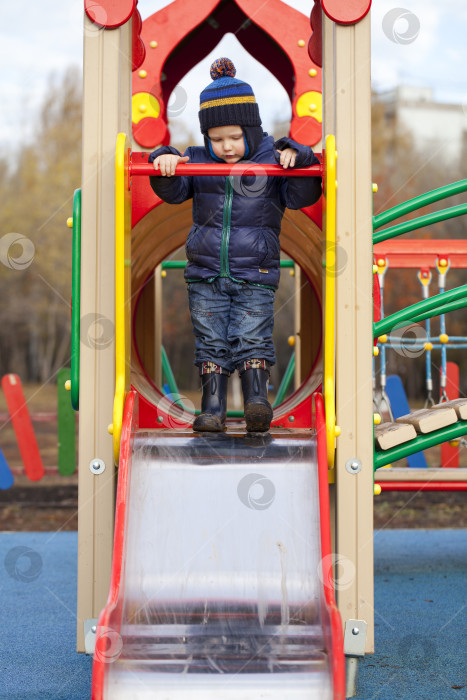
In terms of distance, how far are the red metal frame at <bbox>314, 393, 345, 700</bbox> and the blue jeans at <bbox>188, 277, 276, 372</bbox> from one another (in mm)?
369

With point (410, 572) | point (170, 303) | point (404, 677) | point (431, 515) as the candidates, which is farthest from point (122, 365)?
point (170, 303)

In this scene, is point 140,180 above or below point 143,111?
below

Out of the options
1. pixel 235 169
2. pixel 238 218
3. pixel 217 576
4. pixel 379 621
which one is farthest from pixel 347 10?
pixel 379 621

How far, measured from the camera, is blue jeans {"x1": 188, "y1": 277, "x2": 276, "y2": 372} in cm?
340

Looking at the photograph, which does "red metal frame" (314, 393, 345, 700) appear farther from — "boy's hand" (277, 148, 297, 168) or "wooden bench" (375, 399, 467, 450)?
"boy's hand" (277, 148, 297, 168)

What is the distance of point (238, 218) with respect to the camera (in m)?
3.44

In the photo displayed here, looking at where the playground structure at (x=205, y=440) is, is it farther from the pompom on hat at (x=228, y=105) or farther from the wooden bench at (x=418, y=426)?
the pompom on hat at (x=228, y=105)

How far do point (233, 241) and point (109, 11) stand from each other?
1.04 meters

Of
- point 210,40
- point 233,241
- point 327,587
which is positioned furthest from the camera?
point 210,40

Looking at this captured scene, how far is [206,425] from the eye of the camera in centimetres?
322

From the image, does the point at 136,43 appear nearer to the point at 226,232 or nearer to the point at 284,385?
the point at 226,232

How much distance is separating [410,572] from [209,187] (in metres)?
3.39

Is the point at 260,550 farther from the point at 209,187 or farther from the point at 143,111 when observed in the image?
the point at 143,111

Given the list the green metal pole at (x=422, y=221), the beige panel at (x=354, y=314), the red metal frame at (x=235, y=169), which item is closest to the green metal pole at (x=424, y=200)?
the green metal pole at (x=422, y=221)
